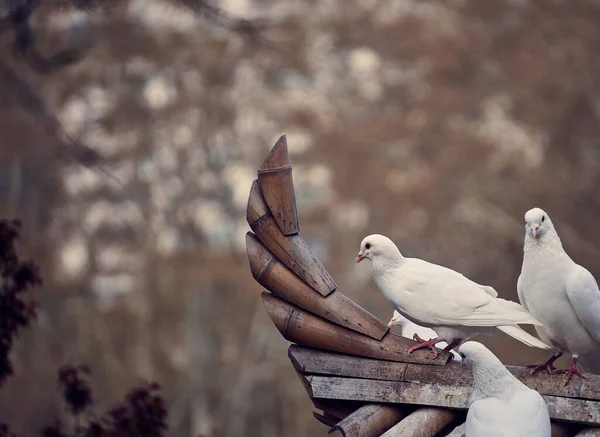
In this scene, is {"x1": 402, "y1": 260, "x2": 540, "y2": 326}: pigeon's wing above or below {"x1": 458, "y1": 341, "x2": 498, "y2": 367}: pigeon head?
above

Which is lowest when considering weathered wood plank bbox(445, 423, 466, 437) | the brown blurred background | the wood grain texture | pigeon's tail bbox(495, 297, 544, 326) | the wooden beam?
the wood grain texture

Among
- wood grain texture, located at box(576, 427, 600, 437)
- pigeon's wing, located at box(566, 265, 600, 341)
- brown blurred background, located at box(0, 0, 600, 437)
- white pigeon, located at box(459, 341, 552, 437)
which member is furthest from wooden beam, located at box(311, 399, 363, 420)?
brown blurred background, located at box(0, 0, 600, 437)

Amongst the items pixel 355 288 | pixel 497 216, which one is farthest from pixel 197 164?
pixel 497 216

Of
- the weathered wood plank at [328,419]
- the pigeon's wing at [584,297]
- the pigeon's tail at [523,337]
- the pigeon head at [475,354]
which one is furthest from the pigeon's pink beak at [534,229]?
the weathered wood plank at [328,419]

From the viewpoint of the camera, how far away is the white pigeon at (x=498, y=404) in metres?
4.27

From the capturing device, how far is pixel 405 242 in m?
17.2

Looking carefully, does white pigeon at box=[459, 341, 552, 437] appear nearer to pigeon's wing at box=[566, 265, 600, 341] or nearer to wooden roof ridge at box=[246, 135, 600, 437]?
wooden roof ridge at box=[246, 135, 600, 437]

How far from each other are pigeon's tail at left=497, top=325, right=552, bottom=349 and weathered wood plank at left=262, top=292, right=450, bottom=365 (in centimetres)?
36

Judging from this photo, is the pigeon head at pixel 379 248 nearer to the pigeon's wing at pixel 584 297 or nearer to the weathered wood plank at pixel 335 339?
the weathered wood plank at pixel 335 339

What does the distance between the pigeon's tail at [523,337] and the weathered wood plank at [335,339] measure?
355 millimetres

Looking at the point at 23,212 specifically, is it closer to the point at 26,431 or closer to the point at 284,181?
the point at 26,431

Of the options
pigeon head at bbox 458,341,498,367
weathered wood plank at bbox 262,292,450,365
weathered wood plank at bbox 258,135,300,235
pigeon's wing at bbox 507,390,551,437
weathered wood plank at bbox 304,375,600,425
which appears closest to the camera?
pigeon's wing at bbox 507,390,551,437

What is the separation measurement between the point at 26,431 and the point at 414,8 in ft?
36.5

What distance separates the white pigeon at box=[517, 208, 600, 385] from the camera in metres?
4.64
